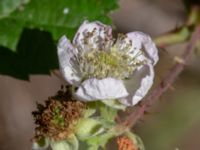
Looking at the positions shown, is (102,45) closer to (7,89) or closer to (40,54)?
(40,54)

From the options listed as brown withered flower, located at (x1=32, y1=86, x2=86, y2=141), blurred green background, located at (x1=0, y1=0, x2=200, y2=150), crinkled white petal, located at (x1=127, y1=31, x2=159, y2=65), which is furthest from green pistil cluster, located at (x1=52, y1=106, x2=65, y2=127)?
blurred green background, located at (x1=0, y1=0, x2=200, y2=150)

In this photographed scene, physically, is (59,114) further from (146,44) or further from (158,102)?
(158,102)

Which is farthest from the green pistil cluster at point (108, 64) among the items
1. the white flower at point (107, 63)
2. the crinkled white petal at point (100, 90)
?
the crinkled white petal at point (100, 90)

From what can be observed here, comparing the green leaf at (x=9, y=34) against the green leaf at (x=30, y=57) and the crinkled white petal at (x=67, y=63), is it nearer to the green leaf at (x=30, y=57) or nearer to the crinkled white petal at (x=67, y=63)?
the green leaf at (x=30, y=57)

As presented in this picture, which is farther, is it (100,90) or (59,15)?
(59,15)

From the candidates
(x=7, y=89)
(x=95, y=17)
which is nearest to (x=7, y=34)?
(x=95, y=17)

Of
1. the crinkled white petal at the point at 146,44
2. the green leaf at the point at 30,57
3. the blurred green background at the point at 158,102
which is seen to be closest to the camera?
the crinkled white petal at the point at 146,44

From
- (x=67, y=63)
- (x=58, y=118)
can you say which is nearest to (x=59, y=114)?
(x=58, y=118)
